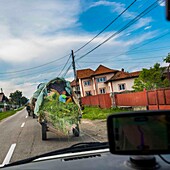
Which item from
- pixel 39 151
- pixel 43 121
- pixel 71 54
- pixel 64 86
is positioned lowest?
pixel 39 151

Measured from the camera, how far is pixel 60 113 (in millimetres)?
10859

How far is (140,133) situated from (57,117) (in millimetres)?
9138

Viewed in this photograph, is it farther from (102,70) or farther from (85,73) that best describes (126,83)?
(85,73)

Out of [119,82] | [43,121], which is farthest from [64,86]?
[119,82]

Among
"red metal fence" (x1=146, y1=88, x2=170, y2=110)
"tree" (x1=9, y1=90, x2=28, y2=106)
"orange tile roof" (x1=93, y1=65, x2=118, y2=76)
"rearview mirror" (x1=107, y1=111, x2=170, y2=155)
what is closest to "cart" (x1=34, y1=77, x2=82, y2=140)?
"red metal fence" (x1=146, y1=88, x2=170, y2=110)

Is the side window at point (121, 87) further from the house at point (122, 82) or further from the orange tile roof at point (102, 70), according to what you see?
the orange tile roof at point (102, 70)

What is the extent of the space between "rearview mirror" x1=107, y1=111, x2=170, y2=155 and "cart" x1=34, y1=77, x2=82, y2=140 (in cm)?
882

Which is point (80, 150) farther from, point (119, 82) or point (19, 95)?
point (19, 95)

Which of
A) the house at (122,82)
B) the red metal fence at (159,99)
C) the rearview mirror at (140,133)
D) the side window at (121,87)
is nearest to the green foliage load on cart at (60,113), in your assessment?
the red metal fence at (159,99)

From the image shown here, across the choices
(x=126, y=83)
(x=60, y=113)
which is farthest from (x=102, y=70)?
(x=60, y=113)

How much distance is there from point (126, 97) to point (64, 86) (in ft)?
38.1

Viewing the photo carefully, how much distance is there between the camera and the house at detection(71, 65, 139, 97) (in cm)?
5722

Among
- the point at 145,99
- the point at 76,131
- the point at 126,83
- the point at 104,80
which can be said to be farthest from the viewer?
the point at 104,80

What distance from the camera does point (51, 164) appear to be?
2395 mm
